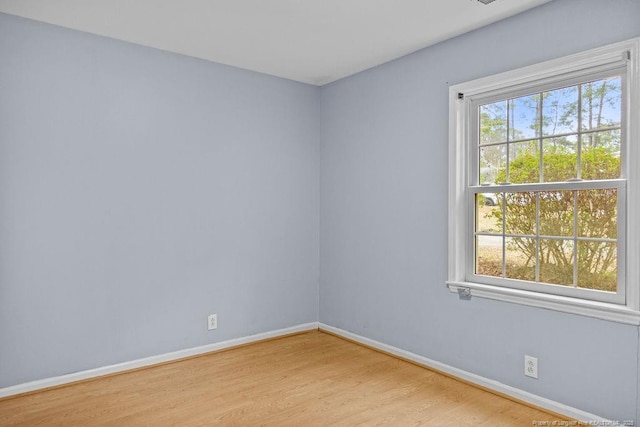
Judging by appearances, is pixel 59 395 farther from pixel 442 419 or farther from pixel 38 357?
pixel 442 419

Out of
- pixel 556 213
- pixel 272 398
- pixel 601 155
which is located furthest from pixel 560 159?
pixel 272 398

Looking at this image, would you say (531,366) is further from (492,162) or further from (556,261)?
(492,162)

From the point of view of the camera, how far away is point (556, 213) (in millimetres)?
2791

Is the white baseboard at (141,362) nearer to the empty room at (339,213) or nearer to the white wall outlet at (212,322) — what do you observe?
the empty room at (339,213)

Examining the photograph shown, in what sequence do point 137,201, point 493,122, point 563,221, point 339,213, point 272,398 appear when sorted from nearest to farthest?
point 563,221
point 272,398
point 493,122
point 137,201
point 339,213

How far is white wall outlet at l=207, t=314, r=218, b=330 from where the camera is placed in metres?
3.84

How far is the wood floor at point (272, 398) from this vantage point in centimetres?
264

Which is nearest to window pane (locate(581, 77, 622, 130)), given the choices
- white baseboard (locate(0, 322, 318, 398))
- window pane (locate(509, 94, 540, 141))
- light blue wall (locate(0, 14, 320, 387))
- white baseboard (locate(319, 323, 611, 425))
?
window pane (locate(509, 94, 540, 141))

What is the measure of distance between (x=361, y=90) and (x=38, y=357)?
3317 millimetres

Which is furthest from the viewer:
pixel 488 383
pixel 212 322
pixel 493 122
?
pixel 212 322

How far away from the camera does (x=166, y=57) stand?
3.61 meters

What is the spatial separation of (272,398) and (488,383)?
1.47m

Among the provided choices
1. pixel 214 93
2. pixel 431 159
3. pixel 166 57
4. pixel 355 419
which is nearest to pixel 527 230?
pixel 431 159

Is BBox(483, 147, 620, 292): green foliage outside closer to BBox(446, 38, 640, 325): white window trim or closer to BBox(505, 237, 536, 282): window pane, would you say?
BBox(505, 237, 536, 282): window pane
